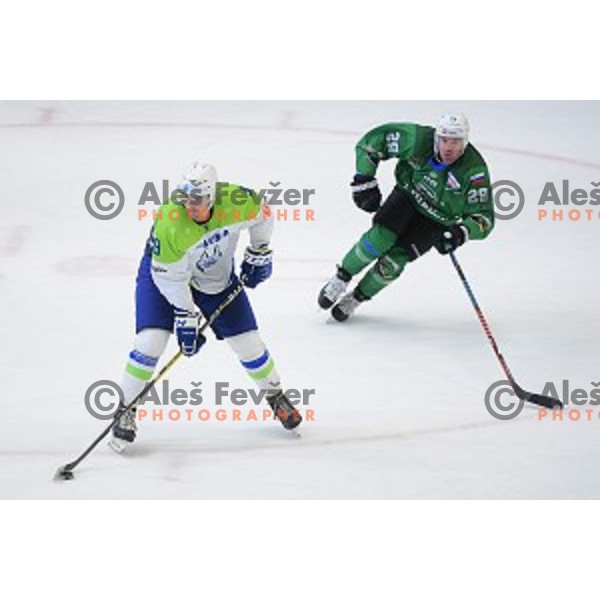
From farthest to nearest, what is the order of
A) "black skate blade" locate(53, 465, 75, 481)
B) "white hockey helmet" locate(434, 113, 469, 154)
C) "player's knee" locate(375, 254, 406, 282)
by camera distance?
"player's knee" locate(375, 254, 406, 282)
"white hockey helmet" locate(434, 113, 469, 154)
"black skate blade" locate(53, 465, 75, 481)

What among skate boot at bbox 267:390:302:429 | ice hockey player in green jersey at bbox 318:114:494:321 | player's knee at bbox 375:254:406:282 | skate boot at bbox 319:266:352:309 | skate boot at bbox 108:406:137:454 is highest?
ice hockey player in green jersey at bbox 318:114:494:321

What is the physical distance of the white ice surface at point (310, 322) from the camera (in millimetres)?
6527

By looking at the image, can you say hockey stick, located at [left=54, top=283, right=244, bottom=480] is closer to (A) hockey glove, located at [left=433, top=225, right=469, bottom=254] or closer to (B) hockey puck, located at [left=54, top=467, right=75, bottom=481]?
(B) hockey puck, located at [left=54, top=467, right=75, bottom=481]

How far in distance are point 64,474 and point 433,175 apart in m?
1.99

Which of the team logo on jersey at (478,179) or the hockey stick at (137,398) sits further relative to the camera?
the team logo on jersey at (478,179)

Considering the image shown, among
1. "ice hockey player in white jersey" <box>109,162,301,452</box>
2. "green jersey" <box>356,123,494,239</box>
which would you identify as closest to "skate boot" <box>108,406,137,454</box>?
"ice hockey player in white jersey" <box>109,162,301,452</box>

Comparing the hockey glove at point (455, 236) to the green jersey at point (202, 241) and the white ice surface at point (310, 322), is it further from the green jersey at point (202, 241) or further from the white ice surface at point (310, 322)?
the green jersey at point (202, 241)

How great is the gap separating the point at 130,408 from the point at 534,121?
4.60 meters

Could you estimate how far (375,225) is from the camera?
7730 millimetres

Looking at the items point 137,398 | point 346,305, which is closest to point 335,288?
point 346,305

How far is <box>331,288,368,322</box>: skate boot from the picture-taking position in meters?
7.91

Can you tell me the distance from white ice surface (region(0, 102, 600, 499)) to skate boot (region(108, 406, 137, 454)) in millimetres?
47

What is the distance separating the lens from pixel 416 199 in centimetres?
759

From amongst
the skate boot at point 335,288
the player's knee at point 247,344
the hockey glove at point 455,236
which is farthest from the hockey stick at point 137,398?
the skate boot at point 335,288
